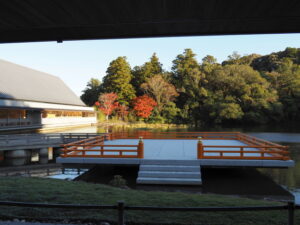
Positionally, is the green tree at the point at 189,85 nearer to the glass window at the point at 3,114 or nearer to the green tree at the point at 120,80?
the green tree at the point at 120,80

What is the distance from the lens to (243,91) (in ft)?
147

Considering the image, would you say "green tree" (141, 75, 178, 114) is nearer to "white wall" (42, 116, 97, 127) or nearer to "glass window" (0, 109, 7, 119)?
"white wall" (42, 116, 97, 127)

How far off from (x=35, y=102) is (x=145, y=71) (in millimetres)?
29000

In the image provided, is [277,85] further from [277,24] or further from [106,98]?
[277,24]

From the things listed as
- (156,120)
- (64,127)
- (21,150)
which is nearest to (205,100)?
(156,120)

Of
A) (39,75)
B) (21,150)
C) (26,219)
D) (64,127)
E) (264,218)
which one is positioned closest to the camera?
(26,219)

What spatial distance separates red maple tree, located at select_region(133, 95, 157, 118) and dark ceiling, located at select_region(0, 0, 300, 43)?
41.6m

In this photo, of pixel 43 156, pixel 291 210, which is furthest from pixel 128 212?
pixel 43 156

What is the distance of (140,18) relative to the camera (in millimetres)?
4914

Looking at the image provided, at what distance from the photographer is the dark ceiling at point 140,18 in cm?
435

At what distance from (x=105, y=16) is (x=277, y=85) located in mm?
51226

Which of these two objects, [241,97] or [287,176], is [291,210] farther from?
[241,97]

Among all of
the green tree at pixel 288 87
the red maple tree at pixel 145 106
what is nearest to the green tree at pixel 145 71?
the red maple tree at pixel 145 106

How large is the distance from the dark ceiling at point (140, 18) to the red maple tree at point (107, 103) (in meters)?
42.3
